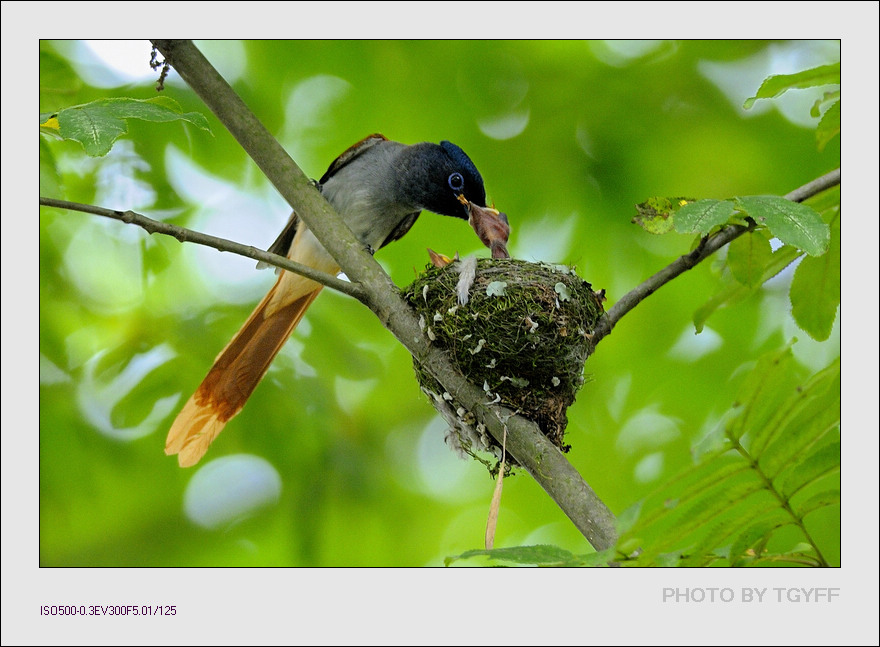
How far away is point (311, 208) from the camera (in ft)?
7.27

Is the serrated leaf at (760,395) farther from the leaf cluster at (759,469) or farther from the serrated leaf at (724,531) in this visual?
the serrated leaf at (724,531)

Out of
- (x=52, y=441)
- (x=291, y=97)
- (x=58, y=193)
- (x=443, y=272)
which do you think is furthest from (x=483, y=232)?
(x=52, y=441)

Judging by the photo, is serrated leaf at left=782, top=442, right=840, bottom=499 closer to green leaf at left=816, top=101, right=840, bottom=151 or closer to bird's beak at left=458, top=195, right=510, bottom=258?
green leaf at left=816, top=101, right=840, bottom=151

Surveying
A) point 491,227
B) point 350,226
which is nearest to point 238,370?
point 350,226

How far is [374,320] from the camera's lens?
12.7 ft

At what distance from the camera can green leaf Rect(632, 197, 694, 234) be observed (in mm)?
1894

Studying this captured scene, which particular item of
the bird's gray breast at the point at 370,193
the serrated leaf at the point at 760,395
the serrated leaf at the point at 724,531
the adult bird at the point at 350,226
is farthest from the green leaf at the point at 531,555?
the bird's gray breast at the point at 370,193

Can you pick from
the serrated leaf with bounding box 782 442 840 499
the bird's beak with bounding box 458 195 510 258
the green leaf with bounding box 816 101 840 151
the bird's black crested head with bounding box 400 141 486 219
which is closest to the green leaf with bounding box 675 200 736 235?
the serrated leaf with bounding box 782 442 840 499

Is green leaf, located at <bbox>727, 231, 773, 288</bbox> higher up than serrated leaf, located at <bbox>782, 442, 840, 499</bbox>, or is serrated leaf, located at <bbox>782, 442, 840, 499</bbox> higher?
green leaf, located at <bbox>727, 231, 773, 288</bbox>

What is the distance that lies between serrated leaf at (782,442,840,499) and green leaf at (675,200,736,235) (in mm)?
433

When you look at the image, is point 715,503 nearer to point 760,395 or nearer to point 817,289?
point 760,395

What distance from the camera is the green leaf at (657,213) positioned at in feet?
6.21

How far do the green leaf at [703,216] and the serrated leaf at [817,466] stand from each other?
433mm

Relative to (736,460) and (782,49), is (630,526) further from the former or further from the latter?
(782,49)
